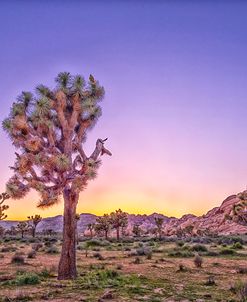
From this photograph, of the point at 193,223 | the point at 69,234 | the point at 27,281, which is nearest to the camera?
the point at 27,281

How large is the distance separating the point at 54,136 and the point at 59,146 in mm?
425

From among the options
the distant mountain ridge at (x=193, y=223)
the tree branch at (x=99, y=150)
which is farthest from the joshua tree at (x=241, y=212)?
the distant mountain ridge at (x=193, y=223)

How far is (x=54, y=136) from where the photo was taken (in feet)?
44.5

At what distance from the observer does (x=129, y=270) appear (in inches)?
643

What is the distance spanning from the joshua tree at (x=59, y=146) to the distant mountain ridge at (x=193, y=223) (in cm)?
6274

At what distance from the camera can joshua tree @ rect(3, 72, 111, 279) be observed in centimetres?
1279

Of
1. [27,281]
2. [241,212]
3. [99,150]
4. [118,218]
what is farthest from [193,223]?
[27,281]

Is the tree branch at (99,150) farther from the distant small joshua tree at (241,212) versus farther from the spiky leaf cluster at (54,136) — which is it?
the distant small joshua tree at (241,212)

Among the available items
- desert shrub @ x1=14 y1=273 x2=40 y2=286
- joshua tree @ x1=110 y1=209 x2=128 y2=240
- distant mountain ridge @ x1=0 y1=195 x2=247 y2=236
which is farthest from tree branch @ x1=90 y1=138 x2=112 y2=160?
distant mountain ridge @ x1=0 y1=195 x2=247 y2=236

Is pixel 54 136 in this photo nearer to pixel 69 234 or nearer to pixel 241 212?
pixel 69 234

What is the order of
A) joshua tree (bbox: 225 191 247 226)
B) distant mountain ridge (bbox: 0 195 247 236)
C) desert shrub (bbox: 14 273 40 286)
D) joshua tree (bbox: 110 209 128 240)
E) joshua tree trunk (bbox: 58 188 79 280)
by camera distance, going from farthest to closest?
distant mountain ridge (bbox: 0 195 247 236)
joshua tree (bbox: 110 209 128 240)
joshua tree (bbox: 225 191 247 226)
joshua tree trunk (bbox: 58 188 79 280)
desert shrub (bbox: 14 273 40 286)

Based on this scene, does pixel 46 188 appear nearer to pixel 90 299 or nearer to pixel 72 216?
pixel 72 216

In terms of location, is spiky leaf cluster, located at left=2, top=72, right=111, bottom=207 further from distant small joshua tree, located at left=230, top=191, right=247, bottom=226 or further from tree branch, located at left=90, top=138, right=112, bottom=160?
distant small joshua tree, located at left=230, top=191, right=247, bottom=226

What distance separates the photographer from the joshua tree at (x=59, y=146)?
42.0 ft
